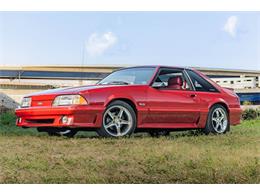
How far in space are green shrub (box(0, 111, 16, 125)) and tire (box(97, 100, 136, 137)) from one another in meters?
0.81

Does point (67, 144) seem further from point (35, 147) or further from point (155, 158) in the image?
point (155, 158)

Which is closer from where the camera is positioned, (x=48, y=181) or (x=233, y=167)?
(x=48, y=181)

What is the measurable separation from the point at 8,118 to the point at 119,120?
0.99 metres

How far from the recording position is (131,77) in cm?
575

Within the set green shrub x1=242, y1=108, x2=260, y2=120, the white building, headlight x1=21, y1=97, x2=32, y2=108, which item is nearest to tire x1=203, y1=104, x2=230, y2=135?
green shrub x1=242, y1=108, x2=260, y2=120

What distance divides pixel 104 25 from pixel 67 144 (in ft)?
3.42

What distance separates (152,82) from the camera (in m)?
5.76

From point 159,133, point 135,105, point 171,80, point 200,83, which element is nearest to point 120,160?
point 135,105

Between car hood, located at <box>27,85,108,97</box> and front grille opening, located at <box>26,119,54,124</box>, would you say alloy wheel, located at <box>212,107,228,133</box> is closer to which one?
car hood, located at <box>27,85,108,97</box>

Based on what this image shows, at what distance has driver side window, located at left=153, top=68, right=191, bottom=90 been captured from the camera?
18.9 feet

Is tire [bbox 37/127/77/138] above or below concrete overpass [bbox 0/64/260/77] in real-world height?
below

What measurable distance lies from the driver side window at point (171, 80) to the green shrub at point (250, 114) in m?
0.70

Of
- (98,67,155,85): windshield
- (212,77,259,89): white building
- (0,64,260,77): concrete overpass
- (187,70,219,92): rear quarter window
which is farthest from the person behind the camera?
(187,70,219,92): rear quarter window

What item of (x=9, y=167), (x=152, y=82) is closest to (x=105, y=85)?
(x=152, y=82)
